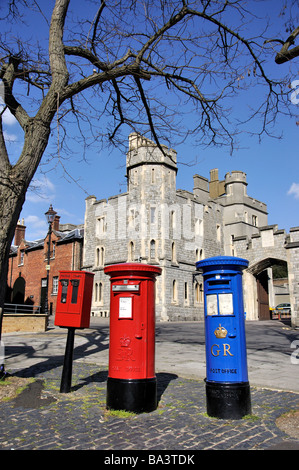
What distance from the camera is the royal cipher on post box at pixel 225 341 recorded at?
4316 millimetres

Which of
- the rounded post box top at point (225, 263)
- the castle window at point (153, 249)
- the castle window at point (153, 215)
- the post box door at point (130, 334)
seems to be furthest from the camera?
the castle window at point (153, 215)

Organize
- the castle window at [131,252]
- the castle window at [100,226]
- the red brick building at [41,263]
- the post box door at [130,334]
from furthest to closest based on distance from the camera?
the red brick building at [41,263]
the castle window at [100,226]
the castle window at [131,252]
the post box door at [130,334]

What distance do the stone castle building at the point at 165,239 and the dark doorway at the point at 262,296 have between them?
81 mm

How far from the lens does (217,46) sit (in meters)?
7.60

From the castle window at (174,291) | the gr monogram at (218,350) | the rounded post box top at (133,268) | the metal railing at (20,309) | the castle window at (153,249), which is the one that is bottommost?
the gr monogram at (218,350)

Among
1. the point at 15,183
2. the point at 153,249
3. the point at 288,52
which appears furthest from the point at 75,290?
the point at 153,249

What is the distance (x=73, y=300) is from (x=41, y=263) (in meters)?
31.2

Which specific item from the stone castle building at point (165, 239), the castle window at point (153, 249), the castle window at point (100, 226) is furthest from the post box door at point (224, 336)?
the castle window at point (100, 226)

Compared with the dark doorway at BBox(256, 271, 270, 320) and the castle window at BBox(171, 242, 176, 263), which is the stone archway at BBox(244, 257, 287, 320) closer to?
the dark doorway at BBox(256, 271, 270, 320)

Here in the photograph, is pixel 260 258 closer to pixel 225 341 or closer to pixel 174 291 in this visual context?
pixel 174 291

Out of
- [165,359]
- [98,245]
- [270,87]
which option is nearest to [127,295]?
[165,359]

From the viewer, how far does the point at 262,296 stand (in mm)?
29062

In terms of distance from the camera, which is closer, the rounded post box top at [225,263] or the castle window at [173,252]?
the rounded post box top at [225,263]

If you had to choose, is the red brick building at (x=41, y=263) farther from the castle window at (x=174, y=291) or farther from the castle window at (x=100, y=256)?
the castle window at (x=174, y=291)
